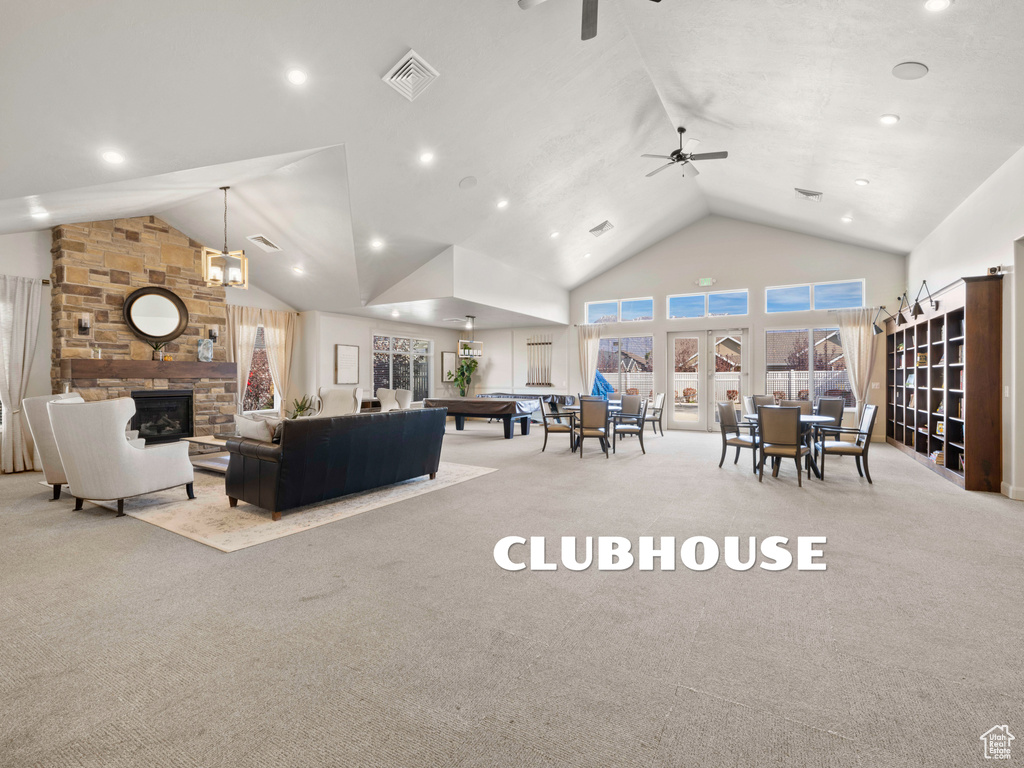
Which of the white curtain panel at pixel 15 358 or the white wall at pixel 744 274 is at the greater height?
the white wall at pixel 744 274

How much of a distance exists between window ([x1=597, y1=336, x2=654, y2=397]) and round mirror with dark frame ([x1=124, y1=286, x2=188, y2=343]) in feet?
26.7

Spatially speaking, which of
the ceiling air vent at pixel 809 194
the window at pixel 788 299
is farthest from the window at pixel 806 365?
the ceiling air vent at pixel 809 194

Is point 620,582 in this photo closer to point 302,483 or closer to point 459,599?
point 459,599

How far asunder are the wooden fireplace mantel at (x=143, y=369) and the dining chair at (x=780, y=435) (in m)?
7.61

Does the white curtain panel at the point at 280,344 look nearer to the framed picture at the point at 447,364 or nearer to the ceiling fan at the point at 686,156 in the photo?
the framed picture at the point at 447,364

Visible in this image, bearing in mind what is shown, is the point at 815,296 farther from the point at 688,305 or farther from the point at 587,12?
the point at 587,12

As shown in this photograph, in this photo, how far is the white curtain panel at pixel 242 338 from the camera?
8.40 meters

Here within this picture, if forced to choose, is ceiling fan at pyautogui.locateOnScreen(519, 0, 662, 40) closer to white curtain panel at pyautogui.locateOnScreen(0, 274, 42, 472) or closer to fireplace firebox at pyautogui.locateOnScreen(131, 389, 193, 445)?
fireplace firebox at pyautogui.locateOnScreen(131, 389, 193, 445)

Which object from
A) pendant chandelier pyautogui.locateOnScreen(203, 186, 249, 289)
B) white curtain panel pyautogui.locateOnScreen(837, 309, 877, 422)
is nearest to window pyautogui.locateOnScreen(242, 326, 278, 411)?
pendant chandelier pyautogui.locateOnScreen(203, 186, 249, 289)

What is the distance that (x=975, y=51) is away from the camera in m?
3.46

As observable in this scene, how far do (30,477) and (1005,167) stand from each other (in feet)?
35.7

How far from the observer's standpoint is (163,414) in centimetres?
704

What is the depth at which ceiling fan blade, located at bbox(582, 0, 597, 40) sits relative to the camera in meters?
3.07

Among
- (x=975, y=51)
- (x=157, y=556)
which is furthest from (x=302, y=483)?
(x=975, y=51)
